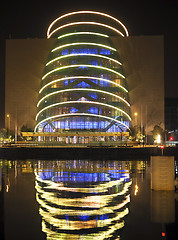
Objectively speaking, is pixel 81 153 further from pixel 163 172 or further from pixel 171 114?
pixel 171 114

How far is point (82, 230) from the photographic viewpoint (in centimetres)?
907

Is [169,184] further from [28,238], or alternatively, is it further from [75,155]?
[75,155]

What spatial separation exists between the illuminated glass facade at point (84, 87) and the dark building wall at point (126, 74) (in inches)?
243

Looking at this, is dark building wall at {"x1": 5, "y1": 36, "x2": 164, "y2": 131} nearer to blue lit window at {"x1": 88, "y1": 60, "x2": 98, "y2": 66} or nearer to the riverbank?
blue lit window at {"x1": 88, "y1": 60, "x2": 98, "y2": 66}

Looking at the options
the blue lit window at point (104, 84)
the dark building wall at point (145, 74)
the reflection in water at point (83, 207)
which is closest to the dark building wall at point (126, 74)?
the dark building wall at point (145, 74)

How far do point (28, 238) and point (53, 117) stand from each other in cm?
6511

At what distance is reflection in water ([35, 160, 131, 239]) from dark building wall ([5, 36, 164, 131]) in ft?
220

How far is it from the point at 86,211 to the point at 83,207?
64cm

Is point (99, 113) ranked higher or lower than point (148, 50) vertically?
lower

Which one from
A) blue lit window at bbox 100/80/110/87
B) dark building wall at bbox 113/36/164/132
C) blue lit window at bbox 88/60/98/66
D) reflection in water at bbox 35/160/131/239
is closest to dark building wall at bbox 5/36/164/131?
dark building wall at bbox 113/36/164/132

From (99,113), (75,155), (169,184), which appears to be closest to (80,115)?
(99,113)

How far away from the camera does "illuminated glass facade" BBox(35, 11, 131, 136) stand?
2849 inches

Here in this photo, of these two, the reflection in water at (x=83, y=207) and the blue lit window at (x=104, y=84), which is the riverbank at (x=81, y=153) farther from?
the blue lit window at (x=104, y=84)

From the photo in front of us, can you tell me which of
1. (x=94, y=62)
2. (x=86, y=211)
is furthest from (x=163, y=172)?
(x=94, y=62)
